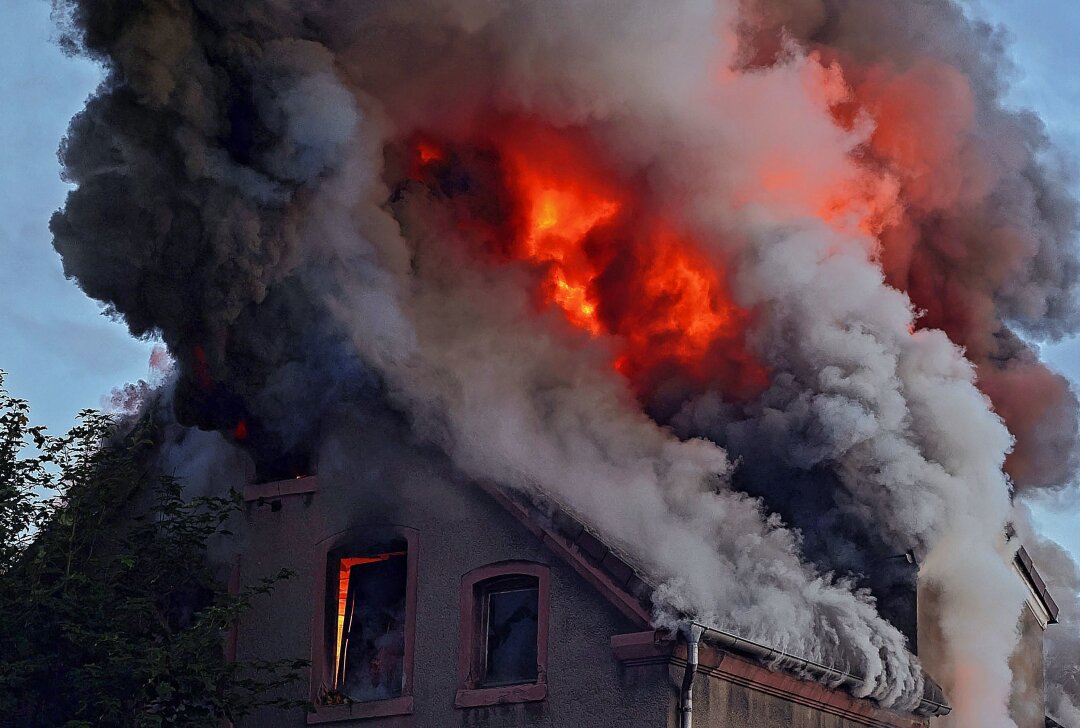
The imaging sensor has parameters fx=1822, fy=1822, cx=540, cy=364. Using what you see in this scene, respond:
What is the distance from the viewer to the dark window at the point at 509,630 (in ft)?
67.5

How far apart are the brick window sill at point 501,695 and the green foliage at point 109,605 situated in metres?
2.18

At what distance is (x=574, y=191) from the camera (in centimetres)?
2575

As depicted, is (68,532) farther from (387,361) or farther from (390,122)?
(390,122)

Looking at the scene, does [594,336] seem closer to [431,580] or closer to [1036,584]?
[431,580]

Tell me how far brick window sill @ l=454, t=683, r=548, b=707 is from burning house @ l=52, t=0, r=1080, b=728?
4 cm

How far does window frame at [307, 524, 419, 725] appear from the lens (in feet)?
69.1

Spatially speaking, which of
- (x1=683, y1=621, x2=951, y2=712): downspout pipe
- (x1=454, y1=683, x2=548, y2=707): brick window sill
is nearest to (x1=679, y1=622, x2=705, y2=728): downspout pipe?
(x1=683, y1=621, x2=951, y2=712): downspout pipe

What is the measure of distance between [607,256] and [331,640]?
688 cm

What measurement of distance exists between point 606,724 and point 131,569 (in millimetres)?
6078

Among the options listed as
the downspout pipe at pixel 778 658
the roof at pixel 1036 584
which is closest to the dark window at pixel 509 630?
the downspout pipe at pixel 778 658

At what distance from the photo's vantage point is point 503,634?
20859 mm

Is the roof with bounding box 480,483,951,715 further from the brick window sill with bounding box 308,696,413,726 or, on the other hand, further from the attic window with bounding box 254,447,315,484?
the attic window with bounding box 254,447,315,484

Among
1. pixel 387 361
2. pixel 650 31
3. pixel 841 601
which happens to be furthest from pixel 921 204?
pixel 387 361

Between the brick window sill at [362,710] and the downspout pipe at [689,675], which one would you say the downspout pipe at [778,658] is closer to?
the downspout pipe at [689,675]
